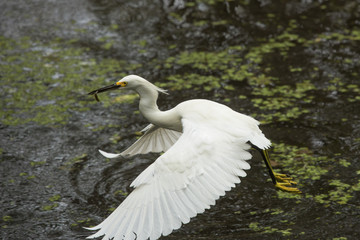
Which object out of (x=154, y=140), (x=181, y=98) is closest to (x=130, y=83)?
(x=154, y=140)

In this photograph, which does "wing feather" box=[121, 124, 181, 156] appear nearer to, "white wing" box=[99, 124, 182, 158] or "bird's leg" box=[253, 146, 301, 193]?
"white wing" box=[99, 124, 182, 158]

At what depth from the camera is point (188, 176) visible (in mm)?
3217

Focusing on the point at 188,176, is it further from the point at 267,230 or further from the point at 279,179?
the point at 279,179

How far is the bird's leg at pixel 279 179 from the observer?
385 cm

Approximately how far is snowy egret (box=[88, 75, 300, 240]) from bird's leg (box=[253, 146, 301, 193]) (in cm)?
28

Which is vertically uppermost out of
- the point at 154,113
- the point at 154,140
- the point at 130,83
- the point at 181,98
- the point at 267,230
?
the point at 130,83

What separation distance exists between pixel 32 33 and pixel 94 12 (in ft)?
2.59

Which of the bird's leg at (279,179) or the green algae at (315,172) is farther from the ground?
the bird's leg at (279,179)

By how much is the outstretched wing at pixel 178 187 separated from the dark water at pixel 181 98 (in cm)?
69

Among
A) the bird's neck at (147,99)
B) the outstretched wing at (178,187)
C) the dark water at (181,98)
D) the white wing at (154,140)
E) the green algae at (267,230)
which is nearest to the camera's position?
the outstretched wing at (178,187)

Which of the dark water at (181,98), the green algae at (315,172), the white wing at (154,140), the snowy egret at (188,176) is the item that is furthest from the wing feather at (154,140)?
the green algae at (315,172)

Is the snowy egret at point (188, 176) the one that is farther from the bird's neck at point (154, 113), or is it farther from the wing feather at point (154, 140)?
the wing feather at point (154, 140)

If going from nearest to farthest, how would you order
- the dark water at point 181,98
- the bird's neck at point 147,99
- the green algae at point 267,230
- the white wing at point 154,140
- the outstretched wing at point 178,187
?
the outstretched wing at point 178,187 → the green algae at point 267,230 → the bird's neck at point 147,99 → the dark water at point 181,98 → the white wing at point 154,140

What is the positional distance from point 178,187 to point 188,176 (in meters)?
0.08
